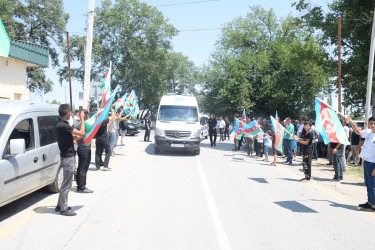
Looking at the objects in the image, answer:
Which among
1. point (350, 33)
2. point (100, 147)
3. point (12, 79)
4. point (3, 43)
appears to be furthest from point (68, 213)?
point (350, 33)

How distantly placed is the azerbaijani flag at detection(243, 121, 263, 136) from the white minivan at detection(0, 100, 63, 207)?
9.34 meters

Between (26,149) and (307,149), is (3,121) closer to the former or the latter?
(26,149)

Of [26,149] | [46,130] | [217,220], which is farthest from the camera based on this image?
[46,130]

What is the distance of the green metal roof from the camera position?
608 inches

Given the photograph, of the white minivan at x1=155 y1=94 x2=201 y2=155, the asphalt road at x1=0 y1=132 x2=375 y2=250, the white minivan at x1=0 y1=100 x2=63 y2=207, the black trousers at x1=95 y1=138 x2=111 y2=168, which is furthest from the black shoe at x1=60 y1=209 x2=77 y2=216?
the white minivan at x1=155 y1=94 x2=201 y2=155

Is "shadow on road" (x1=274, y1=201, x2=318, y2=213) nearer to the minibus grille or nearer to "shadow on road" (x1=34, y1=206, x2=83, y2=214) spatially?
"shadow on road" (x1=34, y1=206, x2=83, y2=214)

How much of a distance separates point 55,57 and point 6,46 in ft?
119

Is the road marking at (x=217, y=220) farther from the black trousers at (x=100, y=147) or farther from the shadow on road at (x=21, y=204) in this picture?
the shadow on road at (x=21, y=204)

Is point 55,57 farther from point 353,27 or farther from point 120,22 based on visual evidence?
point 353,27

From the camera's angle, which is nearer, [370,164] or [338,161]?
[370,164]

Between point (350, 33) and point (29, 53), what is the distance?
16.8m

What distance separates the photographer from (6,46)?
5605 mm

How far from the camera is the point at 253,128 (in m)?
14.7

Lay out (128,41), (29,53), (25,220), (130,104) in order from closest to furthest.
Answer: (25,220), (130,104), (29,53), (128,41)
